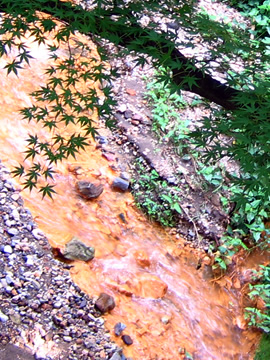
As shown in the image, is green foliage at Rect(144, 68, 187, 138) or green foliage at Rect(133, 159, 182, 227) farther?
green foliage at Rect(144, 68, 187, 138)

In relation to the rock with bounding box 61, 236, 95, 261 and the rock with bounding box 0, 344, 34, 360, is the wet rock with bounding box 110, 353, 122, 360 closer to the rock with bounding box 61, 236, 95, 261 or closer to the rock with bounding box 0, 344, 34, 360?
the rock with bounding box 0, 344, 34, 360

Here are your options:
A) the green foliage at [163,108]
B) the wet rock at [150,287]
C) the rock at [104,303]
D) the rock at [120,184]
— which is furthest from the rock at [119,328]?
the green foliage at [163,108]

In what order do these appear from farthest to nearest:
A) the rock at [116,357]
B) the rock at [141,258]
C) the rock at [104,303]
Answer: the rock at [141,258]
the rock at [104,303]
the rock at [116,357]

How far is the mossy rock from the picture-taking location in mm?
4844

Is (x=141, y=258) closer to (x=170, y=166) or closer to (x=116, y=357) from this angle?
(x=170, y=166)

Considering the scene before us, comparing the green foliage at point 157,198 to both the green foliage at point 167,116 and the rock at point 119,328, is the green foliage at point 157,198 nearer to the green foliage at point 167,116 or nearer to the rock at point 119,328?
the green foliage at point 167,116

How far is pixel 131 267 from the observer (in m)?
5.34

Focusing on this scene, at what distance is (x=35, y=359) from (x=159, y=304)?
191 centimetres

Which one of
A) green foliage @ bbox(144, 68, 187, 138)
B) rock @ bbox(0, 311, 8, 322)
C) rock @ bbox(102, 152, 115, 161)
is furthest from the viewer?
green foliage @ bbox(144, 68, 187, 138)

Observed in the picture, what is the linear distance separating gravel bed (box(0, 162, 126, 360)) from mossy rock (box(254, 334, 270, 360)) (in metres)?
1.72

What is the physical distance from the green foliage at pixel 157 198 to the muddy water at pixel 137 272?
15 cm

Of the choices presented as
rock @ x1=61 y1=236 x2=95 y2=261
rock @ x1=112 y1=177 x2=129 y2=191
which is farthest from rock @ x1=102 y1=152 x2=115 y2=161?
rock @ x1=61 y1=236 x2=95 y2=261

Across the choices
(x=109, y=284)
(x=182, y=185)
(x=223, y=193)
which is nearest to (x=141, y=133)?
(x=182, y=185)

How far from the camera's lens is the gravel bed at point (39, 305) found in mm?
3732
